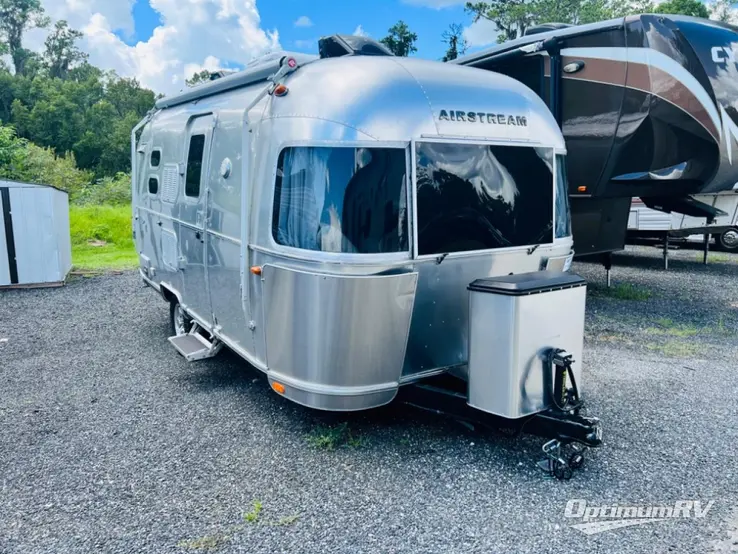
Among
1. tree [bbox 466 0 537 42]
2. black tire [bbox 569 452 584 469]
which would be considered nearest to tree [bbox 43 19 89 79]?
tree [bbox 466 0 537 42]

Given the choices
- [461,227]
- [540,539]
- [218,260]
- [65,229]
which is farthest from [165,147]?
[65,229]

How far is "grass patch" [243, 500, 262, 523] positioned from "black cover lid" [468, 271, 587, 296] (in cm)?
179

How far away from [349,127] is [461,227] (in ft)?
3.27

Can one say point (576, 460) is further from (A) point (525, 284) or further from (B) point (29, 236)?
(B) point (29, 236)

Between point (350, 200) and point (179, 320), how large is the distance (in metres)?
3.63

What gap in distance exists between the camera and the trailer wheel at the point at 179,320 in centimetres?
625

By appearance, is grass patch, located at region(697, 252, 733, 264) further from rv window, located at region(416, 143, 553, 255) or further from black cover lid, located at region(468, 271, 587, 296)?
black cover lid, located at region(468, 271, 587, 296)

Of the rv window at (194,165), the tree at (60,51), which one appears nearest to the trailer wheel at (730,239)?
the rv window at (194,165)

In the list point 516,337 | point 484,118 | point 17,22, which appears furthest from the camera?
point 17,22

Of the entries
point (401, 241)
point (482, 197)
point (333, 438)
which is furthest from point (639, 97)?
point (333, 438)

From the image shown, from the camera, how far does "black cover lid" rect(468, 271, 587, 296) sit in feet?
11.6

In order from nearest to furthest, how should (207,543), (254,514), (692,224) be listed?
(207,543), (254,514), (692,224)

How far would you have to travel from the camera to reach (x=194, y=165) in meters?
5.22

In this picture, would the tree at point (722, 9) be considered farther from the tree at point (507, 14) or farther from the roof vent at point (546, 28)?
the roof vent at point (546, 28)
